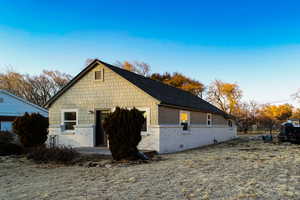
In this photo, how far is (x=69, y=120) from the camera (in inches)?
581

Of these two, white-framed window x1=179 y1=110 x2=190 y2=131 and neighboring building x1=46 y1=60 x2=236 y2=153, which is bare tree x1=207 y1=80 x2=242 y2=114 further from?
white-framed window x1=179 y1=110 x2=190 y2=131

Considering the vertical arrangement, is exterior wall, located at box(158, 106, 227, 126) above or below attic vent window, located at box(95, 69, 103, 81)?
below

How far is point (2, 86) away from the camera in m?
33.6

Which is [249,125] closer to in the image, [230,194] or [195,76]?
[195,76]

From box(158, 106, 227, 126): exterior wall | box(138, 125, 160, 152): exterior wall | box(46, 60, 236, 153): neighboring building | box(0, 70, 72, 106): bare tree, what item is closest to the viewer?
box(138, 125, 160, 152): exterior wall

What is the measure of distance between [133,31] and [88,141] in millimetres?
9698

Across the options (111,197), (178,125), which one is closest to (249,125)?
(178,125)

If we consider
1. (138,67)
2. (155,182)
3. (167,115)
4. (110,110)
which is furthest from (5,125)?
(138,67)

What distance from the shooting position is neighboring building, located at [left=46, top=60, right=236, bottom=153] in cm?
1259

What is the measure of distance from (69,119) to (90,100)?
1.92 metres

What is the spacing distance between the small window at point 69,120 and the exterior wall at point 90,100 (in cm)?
31

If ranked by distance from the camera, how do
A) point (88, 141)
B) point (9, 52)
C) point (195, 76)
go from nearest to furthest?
point (88, 141)
point (9, 52)
point (195, 76)

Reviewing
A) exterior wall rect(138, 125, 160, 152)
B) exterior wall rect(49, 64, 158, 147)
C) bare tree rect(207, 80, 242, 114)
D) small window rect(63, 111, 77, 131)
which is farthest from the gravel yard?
bare tree rect(207, 80, 242, 114)

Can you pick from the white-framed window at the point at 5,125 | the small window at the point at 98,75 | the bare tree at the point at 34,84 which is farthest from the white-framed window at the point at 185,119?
the bare tree at the point at 34,84
